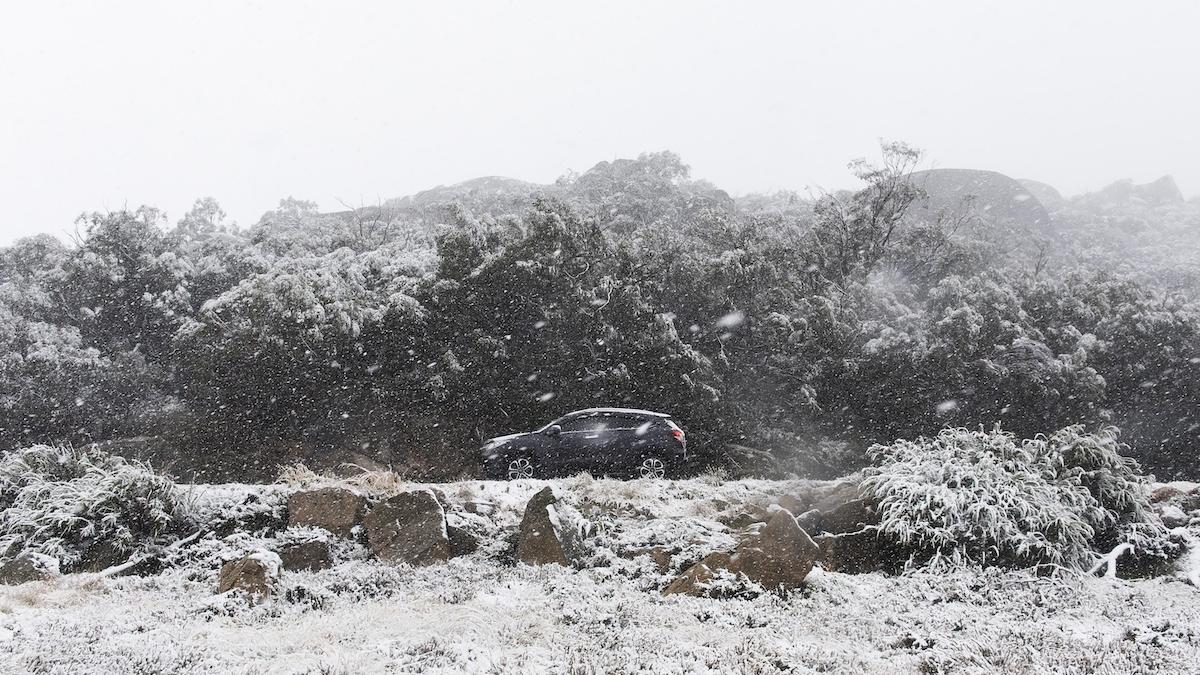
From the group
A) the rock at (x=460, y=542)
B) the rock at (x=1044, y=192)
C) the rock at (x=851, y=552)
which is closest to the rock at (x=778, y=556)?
the rock at (x=851, y=552)

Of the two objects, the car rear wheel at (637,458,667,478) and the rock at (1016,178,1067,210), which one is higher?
the rock at (1016,178,1067,210)

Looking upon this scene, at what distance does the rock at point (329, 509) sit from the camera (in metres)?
7.64

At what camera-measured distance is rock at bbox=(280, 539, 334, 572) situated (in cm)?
693

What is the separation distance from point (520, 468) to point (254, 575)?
6.90m

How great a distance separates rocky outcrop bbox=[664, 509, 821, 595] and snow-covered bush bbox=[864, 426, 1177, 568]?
1587mm

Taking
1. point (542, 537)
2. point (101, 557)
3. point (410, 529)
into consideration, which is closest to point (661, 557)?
point (542, 537)

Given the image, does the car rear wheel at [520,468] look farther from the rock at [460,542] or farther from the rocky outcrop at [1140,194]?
the rocky outcrop at [1140,194]

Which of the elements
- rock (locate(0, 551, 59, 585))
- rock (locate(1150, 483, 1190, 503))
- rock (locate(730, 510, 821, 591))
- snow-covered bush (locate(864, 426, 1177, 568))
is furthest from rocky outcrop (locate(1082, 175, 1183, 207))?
rock (locate(0, 551, 59, 585))

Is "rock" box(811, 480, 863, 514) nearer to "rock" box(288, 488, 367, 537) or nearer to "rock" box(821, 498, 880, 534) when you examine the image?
"rock" box(821, 498, 880, 534)

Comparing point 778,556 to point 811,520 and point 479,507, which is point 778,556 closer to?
point 811,520

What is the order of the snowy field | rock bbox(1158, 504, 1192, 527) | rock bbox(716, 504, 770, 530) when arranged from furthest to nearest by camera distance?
1. rock bbox(1158, 504, 1192, 527)
2. rock bbox(716, 504, 770, 530)
3. the snowy field

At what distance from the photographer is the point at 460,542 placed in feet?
24.1

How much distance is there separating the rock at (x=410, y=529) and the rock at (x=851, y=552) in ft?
12.2

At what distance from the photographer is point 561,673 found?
407 centimetres
